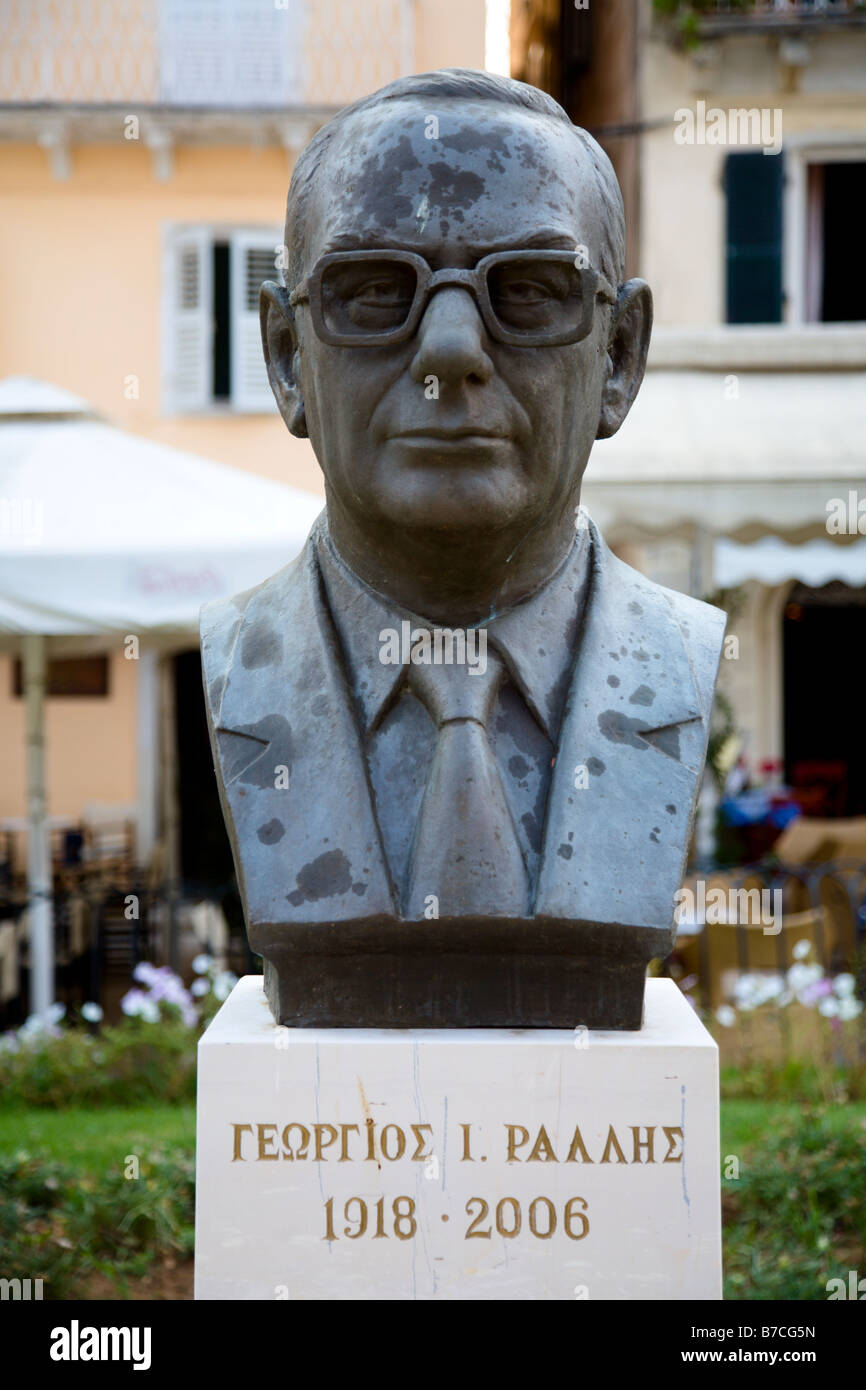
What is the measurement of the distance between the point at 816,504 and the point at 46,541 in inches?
133

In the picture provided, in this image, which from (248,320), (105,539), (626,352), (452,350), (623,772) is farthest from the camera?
(248,320)

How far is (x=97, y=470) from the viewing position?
575 centimetres

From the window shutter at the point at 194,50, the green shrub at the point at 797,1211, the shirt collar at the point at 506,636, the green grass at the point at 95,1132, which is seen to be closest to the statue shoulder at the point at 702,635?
the shirt collar at the point at 506,636

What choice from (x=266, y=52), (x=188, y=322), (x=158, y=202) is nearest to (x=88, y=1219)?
(x=188, y=322)

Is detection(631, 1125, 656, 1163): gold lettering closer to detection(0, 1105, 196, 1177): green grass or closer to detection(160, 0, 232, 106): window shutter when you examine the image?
detection(0, 1105, 196, 1177): green grass

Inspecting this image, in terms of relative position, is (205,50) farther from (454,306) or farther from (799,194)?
(454,306)

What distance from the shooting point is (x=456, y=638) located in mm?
2766

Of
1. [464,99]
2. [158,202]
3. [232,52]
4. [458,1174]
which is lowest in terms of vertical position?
[458,1174]

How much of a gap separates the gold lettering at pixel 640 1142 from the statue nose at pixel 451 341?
1242 millimetres

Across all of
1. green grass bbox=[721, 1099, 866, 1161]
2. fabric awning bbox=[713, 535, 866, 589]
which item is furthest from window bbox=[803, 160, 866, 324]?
green grass bbox=[721, 1099, 866, 1161]

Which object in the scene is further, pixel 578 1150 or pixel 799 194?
pixel 799 194

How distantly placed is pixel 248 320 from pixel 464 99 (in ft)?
29.8

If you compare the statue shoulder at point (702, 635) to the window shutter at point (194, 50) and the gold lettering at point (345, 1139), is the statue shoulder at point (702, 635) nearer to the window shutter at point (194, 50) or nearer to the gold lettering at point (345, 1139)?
the gold lettering at point (345, 1139)

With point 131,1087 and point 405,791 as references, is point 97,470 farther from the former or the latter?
point 405,791
